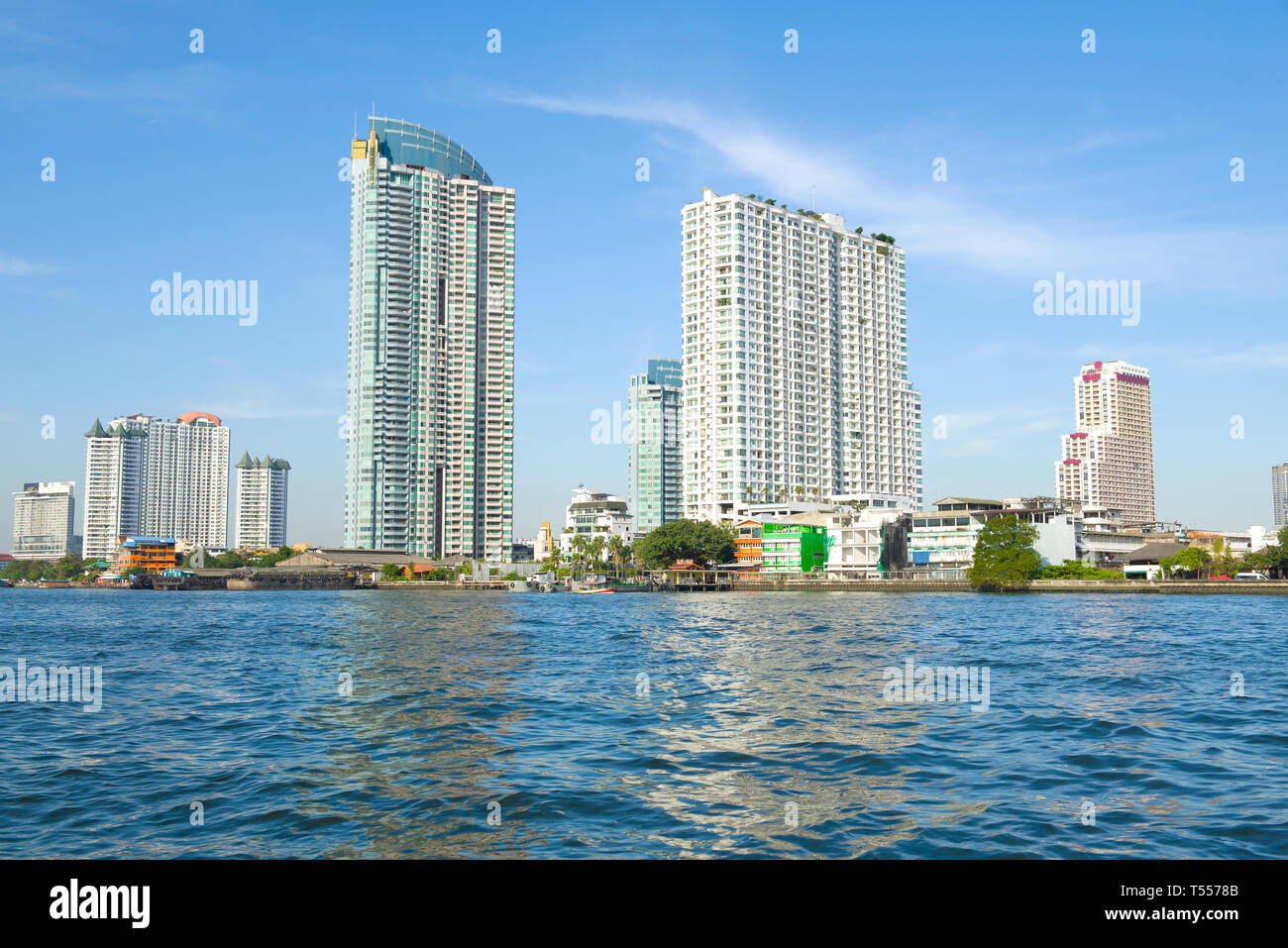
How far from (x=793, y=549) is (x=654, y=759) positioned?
145892 mm

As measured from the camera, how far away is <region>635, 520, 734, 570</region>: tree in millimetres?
160875

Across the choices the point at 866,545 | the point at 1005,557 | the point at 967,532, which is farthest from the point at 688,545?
the point at 1005,557

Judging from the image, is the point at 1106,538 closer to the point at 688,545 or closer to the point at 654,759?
the point at 688,545

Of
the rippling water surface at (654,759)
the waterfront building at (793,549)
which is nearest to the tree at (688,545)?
the waterfront building at (793,549)

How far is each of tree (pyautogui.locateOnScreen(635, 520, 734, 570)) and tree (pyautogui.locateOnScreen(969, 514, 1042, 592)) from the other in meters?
45.7

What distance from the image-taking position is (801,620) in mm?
67188

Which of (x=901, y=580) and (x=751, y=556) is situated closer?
(x=901, y=580)

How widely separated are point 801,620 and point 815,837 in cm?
5620

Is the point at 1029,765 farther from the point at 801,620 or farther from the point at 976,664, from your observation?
the point at 801,620

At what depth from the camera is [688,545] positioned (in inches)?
6339

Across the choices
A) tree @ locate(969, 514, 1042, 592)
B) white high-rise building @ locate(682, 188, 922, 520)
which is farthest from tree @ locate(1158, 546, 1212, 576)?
white high-rise building @ locate(682, 188, 922, 520)

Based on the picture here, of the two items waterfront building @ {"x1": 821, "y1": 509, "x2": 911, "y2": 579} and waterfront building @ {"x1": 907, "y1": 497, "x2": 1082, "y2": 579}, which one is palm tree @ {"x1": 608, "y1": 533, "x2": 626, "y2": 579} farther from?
waterfront building @ {"x1": 907, "y1": 497, "x2": 1082, "y2": 579}
